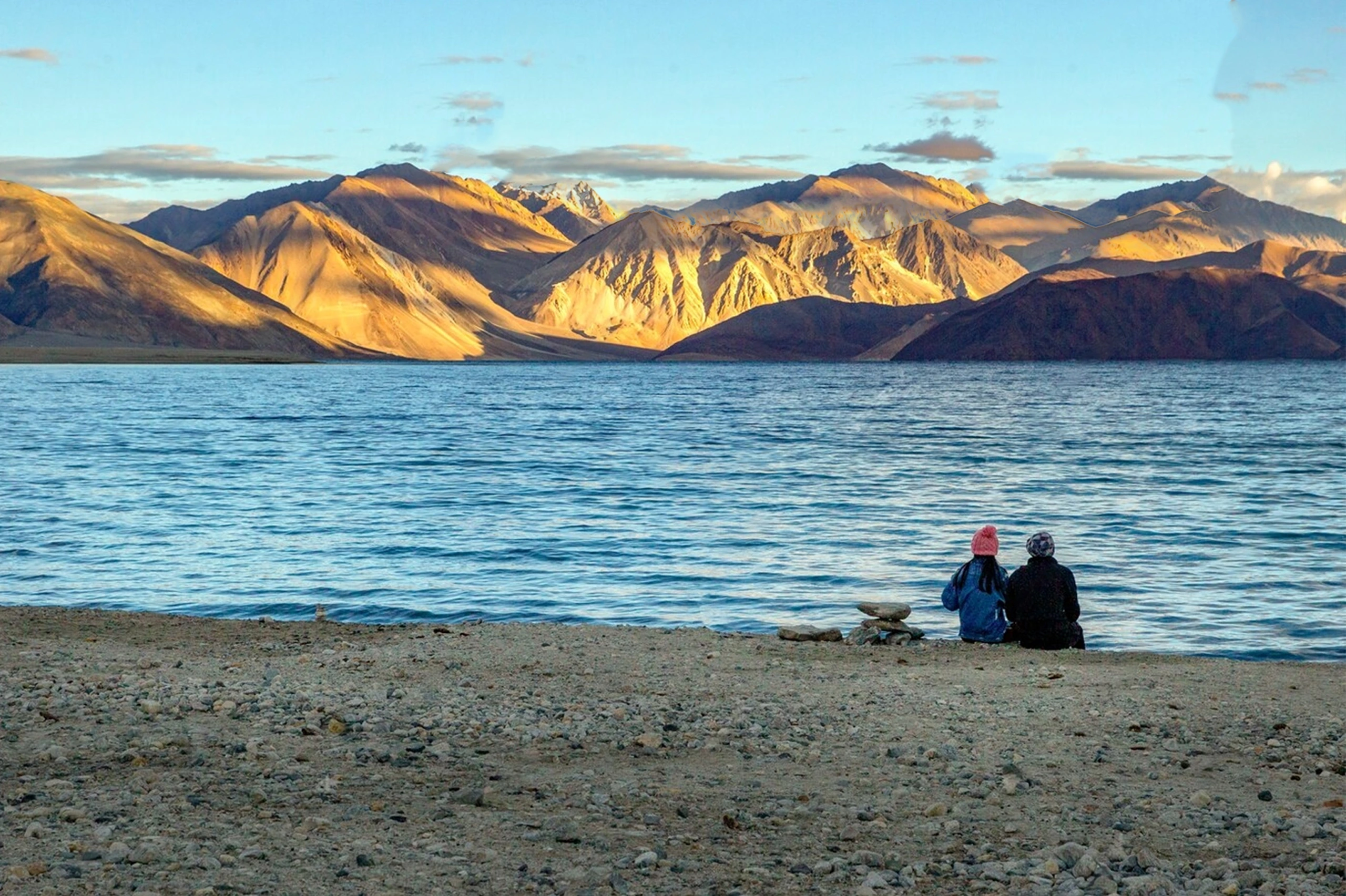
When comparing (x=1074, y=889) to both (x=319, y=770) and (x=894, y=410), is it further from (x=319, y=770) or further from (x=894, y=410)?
(x=894, y=410)

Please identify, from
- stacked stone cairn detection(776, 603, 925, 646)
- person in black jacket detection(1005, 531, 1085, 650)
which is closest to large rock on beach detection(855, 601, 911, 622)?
stacked stone cairn detection(776, 603, 925, 646)

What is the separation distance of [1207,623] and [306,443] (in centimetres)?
4607

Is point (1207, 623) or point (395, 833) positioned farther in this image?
point (1207, 623)

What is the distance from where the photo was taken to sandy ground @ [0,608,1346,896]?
7406 mm

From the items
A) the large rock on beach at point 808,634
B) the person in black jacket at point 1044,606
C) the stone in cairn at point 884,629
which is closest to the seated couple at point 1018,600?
the person in black jacket at point 1044,606

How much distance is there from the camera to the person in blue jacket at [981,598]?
15672mm

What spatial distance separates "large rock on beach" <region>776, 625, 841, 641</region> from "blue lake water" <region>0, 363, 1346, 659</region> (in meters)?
2.38

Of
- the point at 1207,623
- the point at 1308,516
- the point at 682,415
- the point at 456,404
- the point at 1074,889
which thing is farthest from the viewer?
the point at 456,404

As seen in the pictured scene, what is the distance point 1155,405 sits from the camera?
97188mm

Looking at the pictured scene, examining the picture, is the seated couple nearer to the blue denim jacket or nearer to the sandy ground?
the blue denim jacket

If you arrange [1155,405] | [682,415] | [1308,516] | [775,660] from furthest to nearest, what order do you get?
[1155,405] < [682,415] < [1308,516] < [775,660]

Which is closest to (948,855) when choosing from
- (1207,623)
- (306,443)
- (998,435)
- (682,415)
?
(1207,623)

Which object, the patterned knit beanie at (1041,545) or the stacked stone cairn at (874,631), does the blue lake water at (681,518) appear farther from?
the patterned knit beanie at (1041,545)

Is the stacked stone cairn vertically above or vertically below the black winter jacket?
below
